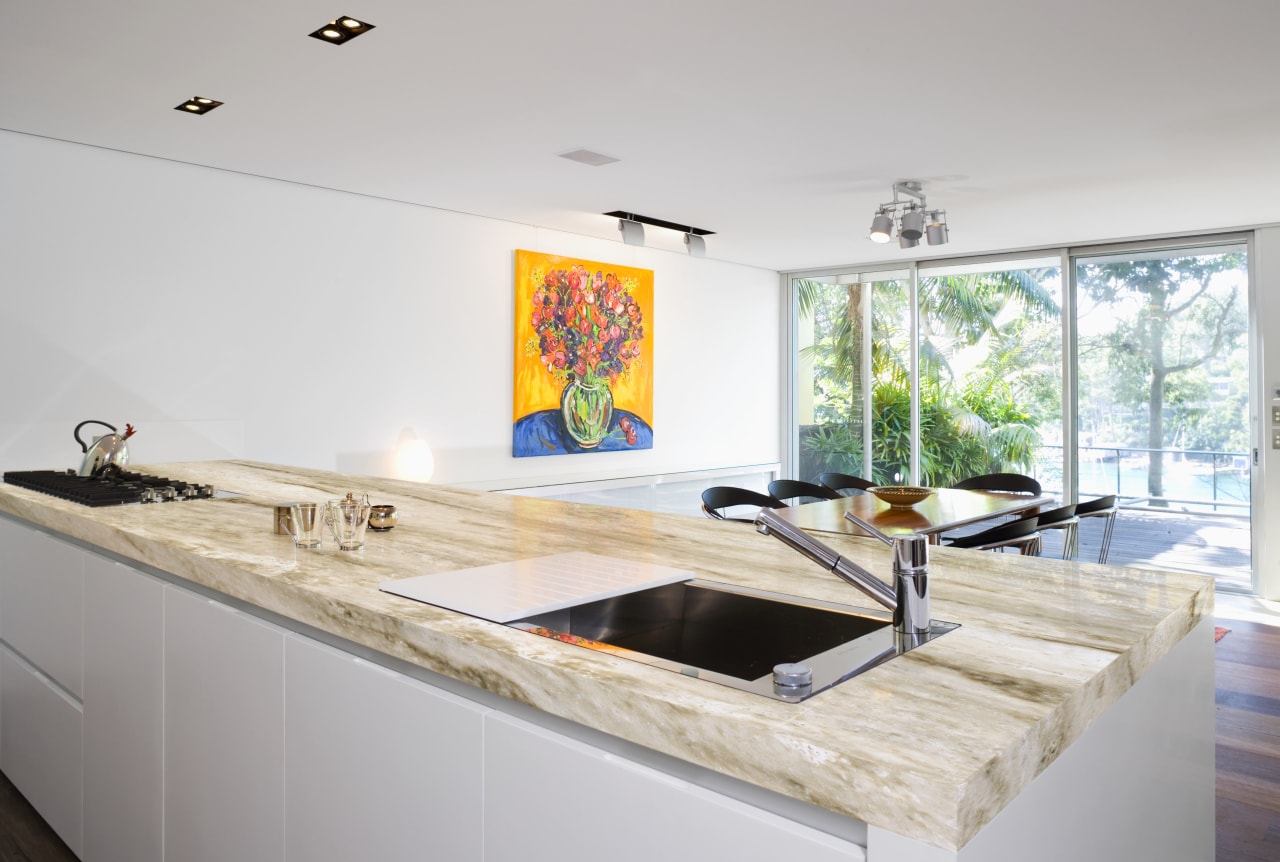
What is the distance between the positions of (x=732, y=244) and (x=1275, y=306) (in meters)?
3.53

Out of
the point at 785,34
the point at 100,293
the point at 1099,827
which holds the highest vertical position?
the point at 785,34

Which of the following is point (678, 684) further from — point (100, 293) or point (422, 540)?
point (100, 293)

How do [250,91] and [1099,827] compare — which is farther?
[250,91]

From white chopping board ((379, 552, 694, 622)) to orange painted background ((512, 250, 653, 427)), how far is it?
4099mm

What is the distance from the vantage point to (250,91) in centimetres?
317

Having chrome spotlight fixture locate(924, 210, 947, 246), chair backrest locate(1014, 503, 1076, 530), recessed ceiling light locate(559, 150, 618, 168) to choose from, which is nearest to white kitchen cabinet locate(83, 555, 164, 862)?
recessed ceiling light locate(559, 150, 618, 168)

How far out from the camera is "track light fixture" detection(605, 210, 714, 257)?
17.7 feet

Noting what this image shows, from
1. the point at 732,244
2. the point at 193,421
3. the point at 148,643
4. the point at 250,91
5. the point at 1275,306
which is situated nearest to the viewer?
the point at 148,643

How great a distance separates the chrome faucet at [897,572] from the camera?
115 cm

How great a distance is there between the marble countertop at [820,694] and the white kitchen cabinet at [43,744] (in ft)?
1.59

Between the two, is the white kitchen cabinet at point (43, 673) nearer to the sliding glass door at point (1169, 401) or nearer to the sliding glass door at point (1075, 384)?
the sliding glass door at point (1075, 384)

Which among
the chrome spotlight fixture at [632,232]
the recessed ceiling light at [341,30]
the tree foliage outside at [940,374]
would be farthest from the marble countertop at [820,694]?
the tree foliage outside at [940,374]

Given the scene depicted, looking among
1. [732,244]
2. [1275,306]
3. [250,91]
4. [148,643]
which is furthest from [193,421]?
[1275,306]

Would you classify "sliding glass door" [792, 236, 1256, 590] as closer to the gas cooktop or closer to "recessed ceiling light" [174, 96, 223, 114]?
"recessed ceiling light" [174, 96, 223, 114]
